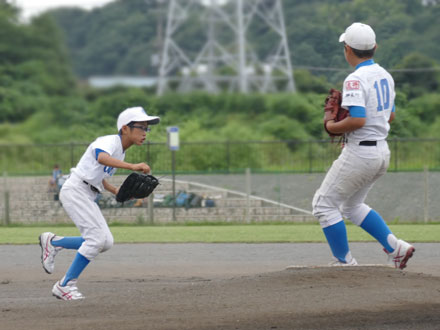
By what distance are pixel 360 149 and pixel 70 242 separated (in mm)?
3052

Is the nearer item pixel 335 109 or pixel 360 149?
pixel 360 149

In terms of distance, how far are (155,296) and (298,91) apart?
3260cm

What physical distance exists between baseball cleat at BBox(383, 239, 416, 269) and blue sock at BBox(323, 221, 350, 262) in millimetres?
465

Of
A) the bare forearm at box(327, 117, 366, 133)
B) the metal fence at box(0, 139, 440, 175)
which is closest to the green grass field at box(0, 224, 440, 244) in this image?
the metal fence at box(0, 139, 440, 175)

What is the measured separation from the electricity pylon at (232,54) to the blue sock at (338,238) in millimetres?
34260

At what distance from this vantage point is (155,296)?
7.56m

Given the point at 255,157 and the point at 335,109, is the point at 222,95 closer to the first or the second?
the point at 255,157

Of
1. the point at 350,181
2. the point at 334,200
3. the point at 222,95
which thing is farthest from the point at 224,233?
the point at 222,95

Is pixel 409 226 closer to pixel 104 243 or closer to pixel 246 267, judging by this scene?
pixel 246 267

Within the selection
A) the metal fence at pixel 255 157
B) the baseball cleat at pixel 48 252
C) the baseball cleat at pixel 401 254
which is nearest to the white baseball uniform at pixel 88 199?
the baseball cleat at pixel 48 252

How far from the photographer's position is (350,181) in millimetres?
7801

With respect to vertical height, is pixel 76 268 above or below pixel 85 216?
below

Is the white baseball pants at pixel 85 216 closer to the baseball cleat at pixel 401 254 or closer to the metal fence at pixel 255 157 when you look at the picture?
the baseball cleat at pixel 401 254

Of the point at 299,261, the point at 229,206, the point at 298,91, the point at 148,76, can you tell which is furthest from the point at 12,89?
the point at 299,261
